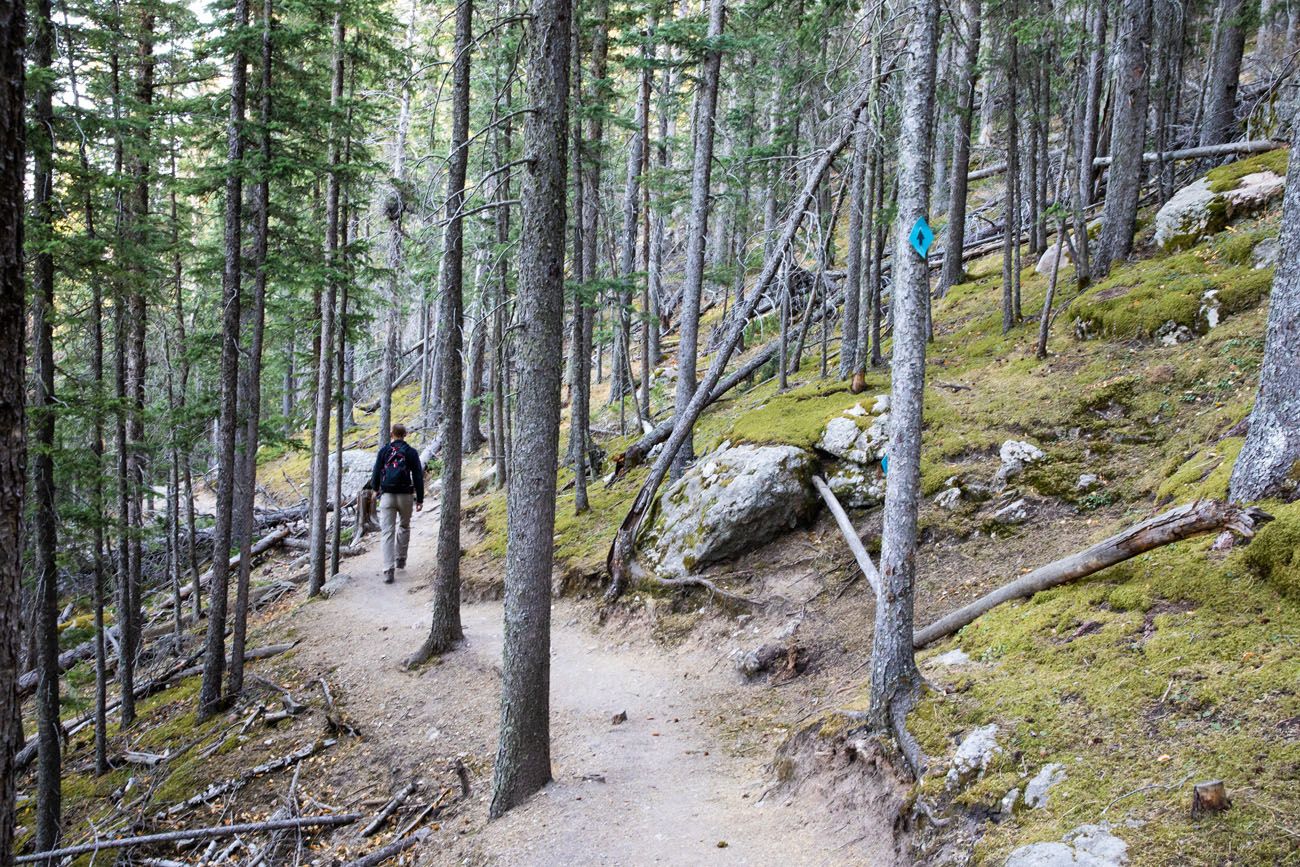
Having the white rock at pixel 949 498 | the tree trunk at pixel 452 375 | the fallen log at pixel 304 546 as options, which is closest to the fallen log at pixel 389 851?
the tree trunk at pixel 452 375

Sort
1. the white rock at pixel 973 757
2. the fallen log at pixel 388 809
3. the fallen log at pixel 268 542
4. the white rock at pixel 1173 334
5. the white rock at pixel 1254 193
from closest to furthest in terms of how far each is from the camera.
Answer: the white rock at pixel 973 757
the fallen log at pixel 388 809
the white rock at pixel 1173 334
the white rock at pixel 1254 193
the fallen log at pixel 268 542

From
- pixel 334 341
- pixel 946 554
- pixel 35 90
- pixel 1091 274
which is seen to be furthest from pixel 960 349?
pixel 35 90

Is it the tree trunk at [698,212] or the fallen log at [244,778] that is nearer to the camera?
the fallen log at [244,778]

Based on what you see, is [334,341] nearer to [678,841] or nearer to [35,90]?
[35,90]

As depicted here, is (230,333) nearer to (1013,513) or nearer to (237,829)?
(237,829)

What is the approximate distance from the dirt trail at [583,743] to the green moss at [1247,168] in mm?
11471

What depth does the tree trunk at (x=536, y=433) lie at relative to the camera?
5703mm

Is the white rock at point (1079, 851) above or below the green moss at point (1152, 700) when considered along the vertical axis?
below

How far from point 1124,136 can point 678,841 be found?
1295 centimetres

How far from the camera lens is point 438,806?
6789 mm

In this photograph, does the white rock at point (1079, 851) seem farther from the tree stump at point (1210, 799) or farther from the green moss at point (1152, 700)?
the tree stump at point (1210, 799)

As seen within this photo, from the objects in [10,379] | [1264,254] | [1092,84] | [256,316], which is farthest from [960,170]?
[10,379]

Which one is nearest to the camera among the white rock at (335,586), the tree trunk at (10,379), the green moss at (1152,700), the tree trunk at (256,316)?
the tree trunk at (10,379)

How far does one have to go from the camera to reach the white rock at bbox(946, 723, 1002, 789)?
4289 mm
